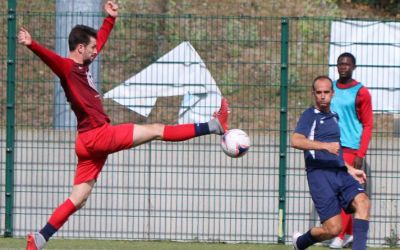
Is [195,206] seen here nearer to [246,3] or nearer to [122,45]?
[122,45]

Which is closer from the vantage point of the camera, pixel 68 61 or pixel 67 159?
pixel 68 61

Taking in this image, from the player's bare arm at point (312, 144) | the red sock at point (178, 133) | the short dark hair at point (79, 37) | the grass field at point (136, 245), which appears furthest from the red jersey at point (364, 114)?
the short dark hair at point (79, 37)

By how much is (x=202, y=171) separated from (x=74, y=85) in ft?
11.4

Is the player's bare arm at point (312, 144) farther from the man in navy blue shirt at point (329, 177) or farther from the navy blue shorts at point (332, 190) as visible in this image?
A: the navy blue shorts at point (332, 190)

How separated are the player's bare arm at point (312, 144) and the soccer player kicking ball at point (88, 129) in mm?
670

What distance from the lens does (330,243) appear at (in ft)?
39.3

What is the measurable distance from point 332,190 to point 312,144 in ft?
1.96

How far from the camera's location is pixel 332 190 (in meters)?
9.78

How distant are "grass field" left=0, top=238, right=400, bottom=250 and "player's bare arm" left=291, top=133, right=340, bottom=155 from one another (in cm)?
268

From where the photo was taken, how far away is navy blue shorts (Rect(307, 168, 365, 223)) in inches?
384

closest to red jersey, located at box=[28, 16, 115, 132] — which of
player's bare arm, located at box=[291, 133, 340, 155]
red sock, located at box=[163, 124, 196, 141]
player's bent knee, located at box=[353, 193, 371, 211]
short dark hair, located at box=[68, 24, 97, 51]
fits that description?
short dark hair, located at box=[68, 24, 97, 51]

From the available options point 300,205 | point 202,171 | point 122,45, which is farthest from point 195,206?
point 122,45

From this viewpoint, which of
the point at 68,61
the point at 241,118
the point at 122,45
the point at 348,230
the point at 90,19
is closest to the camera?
the point at 68,61

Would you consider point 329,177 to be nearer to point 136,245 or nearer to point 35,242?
point 35,242
